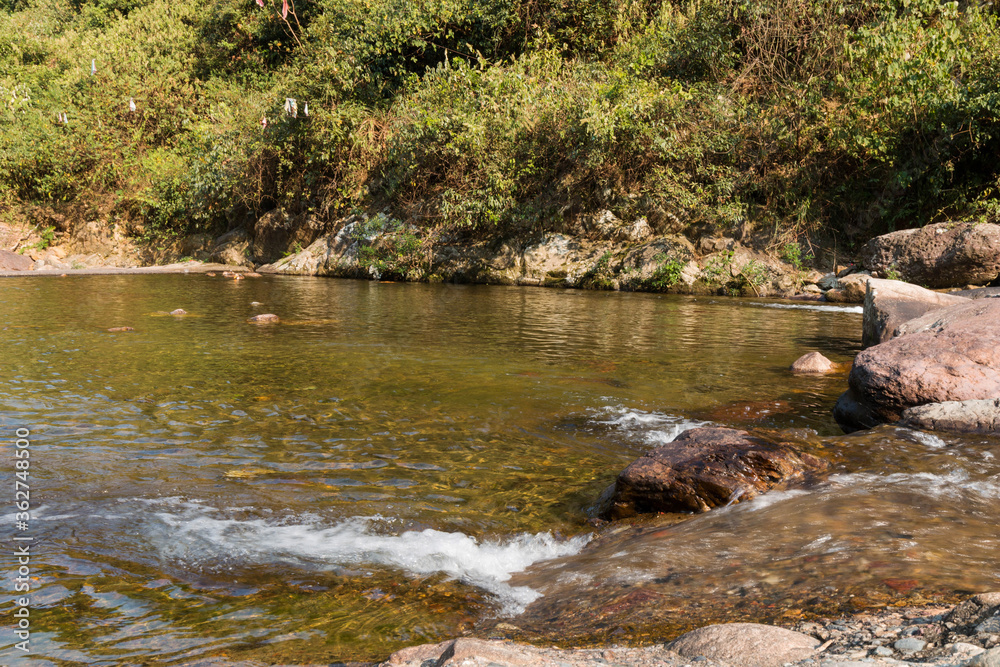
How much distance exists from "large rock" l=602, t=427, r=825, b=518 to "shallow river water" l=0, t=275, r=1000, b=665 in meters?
0.15

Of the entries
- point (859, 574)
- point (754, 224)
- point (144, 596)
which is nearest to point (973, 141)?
point (754, 224)

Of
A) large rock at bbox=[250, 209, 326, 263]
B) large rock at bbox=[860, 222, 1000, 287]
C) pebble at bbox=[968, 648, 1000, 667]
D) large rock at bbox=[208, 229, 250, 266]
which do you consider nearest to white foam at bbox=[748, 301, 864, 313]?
large rock at bbox=[860, 222, 1000, 287]

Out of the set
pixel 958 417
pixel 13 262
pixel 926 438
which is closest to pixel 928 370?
pixel 958 417

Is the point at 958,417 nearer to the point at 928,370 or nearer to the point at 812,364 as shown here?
the point at 928,370

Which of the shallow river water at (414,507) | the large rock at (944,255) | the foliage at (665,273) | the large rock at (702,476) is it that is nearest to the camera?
the shallow river water at (414,507)

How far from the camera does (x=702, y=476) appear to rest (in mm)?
3732

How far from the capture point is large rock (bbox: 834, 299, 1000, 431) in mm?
4660

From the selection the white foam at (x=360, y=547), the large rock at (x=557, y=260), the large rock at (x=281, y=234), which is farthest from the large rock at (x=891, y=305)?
the large rock at (x=281, y=234)

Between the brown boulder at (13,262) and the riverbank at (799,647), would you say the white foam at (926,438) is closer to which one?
the riverbank at (799,647)

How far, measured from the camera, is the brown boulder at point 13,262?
19297 millimetres

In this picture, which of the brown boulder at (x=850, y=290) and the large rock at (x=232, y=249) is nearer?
the brown boulder at (x=850, y=290)

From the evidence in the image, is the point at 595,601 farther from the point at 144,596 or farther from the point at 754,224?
the point at 754,224

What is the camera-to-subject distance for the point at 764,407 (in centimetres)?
584

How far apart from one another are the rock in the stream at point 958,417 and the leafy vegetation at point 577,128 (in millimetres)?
11698
